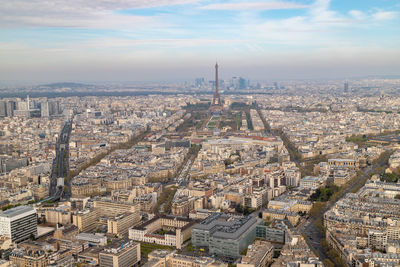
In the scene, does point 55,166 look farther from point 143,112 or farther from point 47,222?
point 143,112

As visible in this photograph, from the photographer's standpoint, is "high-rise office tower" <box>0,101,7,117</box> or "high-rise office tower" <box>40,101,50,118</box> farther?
"high-rise office tower" <box>40,101,50,118</box>

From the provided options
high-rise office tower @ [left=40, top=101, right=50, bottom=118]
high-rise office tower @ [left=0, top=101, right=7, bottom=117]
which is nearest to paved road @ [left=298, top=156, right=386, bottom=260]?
high-rise office tower @ [left=40, top=101, right=50, bottom=118]

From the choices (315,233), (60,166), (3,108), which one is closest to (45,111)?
(3,108)

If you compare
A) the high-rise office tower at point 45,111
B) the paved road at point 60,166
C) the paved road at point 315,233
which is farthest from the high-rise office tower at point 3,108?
the paved road at point 315,233

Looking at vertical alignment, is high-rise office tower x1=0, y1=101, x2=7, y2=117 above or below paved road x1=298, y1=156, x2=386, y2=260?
above

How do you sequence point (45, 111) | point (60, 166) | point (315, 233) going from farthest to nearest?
point (45, 111)
point (60, 166)
point (315, 233)

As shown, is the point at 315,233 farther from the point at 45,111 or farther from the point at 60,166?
the point at 45,111

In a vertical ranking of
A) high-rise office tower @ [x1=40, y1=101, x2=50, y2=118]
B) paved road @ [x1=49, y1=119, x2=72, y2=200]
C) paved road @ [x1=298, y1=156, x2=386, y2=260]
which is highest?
high-rise office tower @ [x1=40, y1=101, x2=50, y2=118]

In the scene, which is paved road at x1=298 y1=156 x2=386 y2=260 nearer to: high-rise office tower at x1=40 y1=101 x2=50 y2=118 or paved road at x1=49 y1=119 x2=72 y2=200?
paved road at x1=49 y1=119 x2=72 y2=200

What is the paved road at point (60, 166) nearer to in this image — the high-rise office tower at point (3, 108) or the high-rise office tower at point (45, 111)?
the high-rise office tower at point (45, 111)

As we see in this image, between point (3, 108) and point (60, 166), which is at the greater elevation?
point (3, 108)

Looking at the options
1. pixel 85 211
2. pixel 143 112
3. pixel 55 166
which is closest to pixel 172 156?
pixel 55 166

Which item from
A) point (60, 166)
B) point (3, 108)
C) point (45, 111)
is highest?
point (3, 108)
